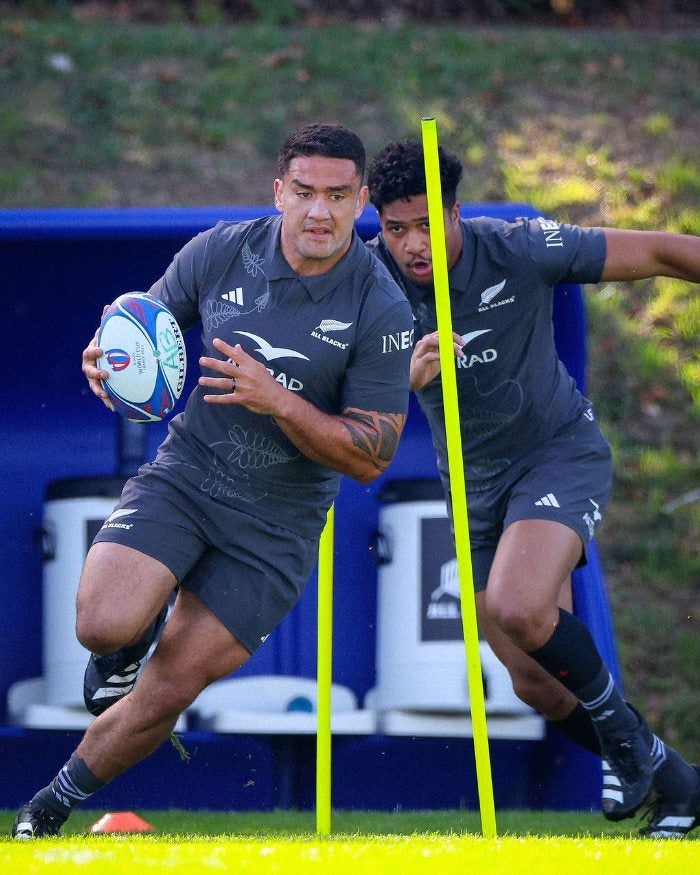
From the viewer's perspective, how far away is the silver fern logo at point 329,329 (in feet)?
14.6

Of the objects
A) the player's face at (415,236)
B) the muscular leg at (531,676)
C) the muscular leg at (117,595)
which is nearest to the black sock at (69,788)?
the muscular leg at (117,595)

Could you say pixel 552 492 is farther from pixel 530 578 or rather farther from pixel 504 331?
pixel 504 331

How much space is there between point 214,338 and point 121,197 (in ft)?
17.2

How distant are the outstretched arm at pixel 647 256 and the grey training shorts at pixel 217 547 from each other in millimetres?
1441

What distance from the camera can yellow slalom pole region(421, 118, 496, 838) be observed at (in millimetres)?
4340

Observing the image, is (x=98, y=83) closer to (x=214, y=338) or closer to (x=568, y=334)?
(x=568, y=334)

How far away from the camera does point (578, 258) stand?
16.0ft

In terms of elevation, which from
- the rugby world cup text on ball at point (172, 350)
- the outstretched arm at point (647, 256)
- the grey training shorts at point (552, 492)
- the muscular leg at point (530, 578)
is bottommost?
the muscular leg at point (530, 578)

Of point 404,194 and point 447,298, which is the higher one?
point 404,194

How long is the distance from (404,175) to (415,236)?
212 millimetres

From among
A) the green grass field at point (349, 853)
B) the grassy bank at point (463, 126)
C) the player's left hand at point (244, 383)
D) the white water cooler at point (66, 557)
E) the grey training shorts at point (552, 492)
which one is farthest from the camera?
the grassy bank at point (463, 126)

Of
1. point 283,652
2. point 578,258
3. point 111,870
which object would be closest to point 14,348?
point 283,652

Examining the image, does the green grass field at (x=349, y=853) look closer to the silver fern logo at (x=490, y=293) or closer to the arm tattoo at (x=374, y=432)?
the arm tattoo at (x=374, y=432)

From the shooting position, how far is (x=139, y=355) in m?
4.41
